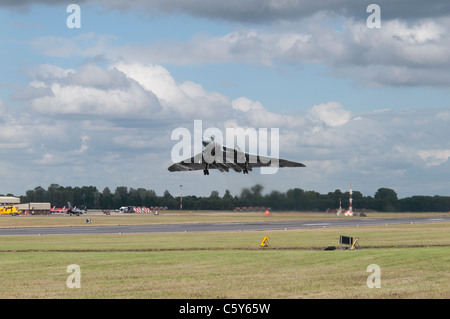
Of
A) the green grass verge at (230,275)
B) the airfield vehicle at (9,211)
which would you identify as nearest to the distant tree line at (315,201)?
the green grass verge at (230,275)

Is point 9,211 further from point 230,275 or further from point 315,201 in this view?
point 230,275

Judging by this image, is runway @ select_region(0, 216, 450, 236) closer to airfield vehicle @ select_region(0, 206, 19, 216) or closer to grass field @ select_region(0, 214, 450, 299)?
grass field @ select_region(0, 214, 450, 299)

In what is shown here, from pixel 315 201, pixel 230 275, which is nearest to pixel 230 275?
pixel 230 275

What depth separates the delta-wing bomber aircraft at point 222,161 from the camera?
148ft

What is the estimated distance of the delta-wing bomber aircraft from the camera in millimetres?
45250

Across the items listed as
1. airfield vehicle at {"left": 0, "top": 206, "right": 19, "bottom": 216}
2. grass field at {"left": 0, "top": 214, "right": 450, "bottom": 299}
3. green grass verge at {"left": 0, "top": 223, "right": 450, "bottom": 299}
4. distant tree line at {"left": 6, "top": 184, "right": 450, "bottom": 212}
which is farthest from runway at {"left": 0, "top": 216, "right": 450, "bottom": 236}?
airfield vehicle at {"left": 0, "top": 206, "right": 19, "bottom": 216}

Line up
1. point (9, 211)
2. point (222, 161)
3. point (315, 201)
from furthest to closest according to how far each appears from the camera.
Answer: point (9, 211) → point (315, 201) → point (222, 161)

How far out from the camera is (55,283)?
2973 cm

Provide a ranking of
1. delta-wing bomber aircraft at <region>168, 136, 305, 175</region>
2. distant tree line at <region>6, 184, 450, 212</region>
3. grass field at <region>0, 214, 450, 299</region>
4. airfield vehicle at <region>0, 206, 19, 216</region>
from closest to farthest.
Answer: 1. grass field at <region>0, 214, 450, 299</region>
2. delta-wing bomber aircraft at <region>168, 136, 305, 175</region>
3. distant tree line at <region>6, 184, 450, 212</region>
4. airfield vehicle at <region>0, 206, 19, 216</region>

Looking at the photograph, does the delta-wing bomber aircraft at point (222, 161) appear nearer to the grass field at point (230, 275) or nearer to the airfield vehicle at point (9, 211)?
the grass field at point (230, 275)

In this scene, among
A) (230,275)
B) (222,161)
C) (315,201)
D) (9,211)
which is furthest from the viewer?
(9,211)

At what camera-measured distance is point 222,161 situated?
47.8 m

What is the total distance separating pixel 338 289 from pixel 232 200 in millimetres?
47010
